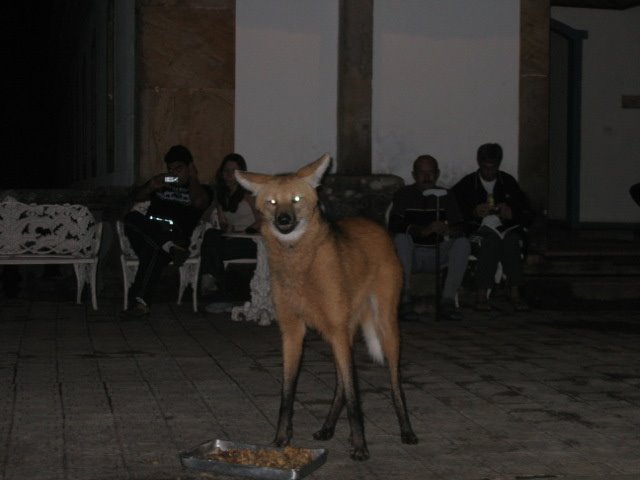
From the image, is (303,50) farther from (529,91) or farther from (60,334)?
(60,334)

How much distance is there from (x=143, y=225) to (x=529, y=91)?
13.3 feet

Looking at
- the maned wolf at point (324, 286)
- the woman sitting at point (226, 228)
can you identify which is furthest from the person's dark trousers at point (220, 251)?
the maned wolf at point (324, 286)

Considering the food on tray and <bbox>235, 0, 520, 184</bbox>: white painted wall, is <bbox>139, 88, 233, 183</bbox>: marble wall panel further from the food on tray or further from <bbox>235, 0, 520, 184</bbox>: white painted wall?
the food on tray

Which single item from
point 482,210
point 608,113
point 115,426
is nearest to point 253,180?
point 115,426

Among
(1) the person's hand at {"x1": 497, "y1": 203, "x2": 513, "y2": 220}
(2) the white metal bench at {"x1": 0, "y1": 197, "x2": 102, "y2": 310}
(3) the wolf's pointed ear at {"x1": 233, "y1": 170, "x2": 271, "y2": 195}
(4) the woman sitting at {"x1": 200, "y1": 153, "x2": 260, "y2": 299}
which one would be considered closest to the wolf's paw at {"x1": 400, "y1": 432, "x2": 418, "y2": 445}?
(3) the wolf's pointed ear at {"x1": 233, "y1": 170, "x2": 271, "y2": 195}

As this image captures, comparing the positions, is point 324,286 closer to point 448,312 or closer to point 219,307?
point 448,312

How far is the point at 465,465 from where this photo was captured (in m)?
4.68

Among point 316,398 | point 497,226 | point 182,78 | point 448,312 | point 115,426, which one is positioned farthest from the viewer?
point 182,78

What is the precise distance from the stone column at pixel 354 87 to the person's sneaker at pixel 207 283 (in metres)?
1.80

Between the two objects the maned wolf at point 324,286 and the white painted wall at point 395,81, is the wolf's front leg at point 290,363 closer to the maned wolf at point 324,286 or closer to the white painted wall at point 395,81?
the maned wolf at point 324,286

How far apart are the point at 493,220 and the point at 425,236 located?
0.64 meters

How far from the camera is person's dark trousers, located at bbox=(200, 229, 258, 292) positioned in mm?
9906

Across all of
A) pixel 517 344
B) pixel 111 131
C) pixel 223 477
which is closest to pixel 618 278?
pixel 517 344

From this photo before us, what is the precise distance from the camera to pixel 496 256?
995 centimetres
